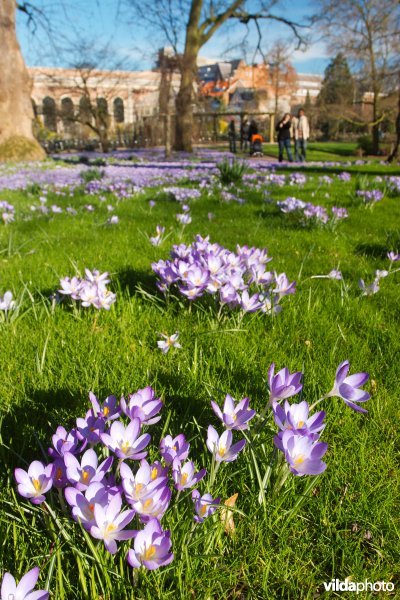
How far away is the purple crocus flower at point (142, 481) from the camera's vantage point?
0.94 metres

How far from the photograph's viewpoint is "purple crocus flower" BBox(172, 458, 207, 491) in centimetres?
101

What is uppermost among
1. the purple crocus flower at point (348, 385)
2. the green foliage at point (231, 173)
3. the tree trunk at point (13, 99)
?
the tree trunk at point (13, 99)

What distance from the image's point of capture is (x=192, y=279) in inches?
83.9

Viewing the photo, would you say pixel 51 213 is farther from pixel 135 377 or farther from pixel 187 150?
pixel 187 150

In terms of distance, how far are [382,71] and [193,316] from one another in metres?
34.3

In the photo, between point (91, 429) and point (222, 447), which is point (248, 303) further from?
point (91, 429)

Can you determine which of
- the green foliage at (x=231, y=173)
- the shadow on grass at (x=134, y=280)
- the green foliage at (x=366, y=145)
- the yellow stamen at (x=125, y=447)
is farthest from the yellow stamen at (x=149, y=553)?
the green foliage at (x=366, y=145)

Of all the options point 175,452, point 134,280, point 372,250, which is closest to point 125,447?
point 175,452

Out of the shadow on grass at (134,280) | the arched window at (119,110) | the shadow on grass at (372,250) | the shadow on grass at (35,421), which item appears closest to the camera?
the shadow on grass at (35,421)

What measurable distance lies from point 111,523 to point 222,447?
0.34 m

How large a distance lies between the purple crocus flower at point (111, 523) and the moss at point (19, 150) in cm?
1698

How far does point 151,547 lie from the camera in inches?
34.5

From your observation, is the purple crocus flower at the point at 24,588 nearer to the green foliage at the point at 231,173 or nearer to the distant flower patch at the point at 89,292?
the distant flower patch at the point at 89,292

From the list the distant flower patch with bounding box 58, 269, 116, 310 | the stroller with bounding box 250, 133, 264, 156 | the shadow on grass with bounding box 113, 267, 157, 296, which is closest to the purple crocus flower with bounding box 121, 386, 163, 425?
the distant flower patch with bounding box 58, 269, 116, 310
